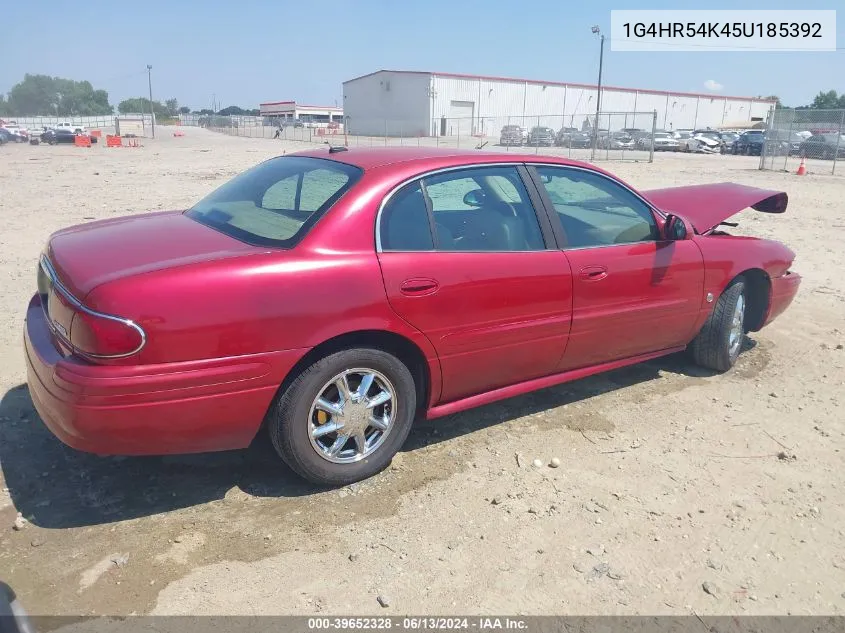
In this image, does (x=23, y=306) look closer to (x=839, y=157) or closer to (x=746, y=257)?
(x=746, y=257)

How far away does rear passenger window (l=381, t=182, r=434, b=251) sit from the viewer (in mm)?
3221

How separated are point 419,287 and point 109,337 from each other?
1.37 m

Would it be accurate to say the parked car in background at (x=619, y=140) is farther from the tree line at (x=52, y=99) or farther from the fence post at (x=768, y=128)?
the tree line at (x=52, y=99)

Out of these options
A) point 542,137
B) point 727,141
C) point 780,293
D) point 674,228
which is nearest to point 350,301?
Result: point 674,228

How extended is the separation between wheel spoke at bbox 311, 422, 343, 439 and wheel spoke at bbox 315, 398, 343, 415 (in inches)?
2.4

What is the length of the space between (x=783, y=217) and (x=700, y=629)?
11212 mm

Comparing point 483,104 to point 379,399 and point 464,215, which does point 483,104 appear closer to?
point 464,215

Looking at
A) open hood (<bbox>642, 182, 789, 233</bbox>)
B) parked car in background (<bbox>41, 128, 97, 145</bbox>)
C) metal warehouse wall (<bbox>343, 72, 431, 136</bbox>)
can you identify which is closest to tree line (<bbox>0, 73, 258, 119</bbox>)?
metal warehouse wall (<bbox>343, 72, 431, 136</bbox>)

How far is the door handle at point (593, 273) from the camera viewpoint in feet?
12.5

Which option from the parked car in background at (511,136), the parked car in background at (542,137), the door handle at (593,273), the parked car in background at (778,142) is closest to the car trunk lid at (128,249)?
the door handle at (593,273)

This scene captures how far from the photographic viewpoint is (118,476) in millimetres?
3316

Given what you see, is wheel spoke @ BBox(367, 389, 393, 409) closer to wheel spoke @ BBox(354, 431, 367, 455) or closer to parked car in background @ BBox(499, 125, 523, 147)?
wheel spoke @ BBox(354, 431, 367, 455)

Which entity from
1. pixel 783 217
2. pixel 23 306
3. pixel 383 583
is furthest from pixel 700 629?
pixel 783 217

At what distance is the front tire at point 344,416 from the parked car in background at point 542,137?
36261 millimetres
